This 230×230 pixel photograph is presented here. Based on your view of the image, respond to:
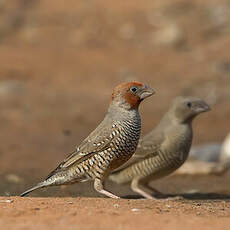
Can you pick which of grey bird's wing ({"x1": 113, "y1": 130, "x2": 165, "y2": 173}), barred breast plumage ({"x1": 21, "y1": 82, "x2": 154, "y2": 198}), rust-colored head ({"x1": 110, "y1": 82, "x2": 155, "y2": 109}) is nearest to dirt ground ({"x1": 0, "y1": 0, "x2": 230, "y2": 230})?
barred breast plumage ({"x1": 21, "y1": 82, "x2": 154, "y2": 198})

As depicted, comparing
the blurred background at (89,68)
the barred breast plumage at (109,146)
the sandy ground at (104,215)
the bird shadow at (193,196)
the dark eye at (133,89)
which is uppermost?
the blurred background at (89,68)

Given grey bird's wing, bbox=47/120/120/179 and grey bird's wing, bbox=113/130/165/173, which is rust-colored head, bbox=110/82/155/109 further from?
grey bird's wing, bbox=113/130/165/173

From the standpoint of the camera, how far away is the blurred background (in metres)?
12.9

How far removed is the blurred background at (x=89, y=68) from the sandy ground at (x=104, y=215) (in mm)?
2627

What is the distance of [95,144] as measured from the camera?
24.6 ft

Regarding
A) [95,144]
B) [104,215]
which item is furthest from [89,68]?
[104,215]

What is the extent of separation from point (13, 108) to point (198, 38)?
11151 millimetres

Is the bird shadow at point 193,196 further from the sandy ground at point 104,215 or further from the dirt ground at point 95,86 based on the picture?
the sandy ground at point 104,215

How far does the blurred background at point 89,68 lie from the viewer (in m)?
12.9

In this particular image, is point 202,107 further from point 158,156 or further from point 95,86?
point 95,86

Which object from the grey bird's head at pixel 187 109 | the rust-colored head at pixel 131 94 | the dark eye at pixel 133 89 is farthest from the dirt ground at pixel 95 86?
the dark eye at pixel 133 89

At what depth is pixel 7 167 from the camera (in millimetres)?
11484

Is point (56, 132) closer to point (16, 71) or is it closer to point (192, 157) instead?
point (192, 157)

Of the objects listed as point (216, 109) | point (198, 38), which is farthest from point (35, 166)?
point (198, 38)
